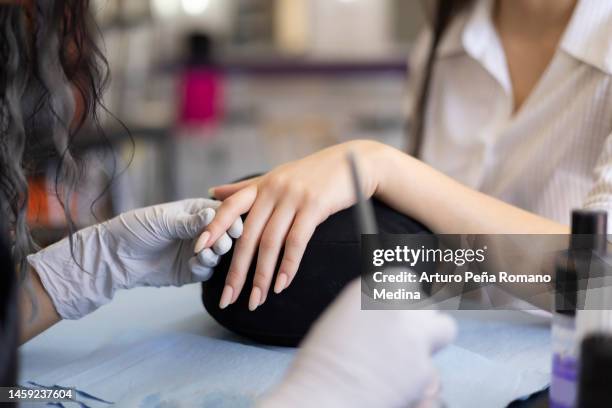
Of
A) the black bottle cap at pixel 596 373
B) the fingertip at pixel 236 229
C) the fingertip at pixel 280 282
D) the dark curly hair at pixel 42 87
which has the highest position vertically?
the dark curly hair at pixel 42 87

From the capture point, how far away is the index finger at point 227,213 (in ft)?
2.14

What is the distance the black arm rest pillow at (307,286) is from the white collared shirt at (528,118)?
31 cm

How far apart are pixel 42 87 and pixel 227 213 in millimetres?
→ 211

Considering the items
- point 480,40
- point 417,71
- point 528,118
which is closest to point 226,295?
point 528,118

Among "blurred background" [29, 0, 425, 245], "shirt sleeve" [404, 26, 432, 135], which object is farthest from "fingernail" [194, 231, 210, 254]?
"blurred background" [29, 0, 425, 245]

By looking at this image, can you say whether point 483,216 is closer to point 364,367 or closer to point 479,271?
point 479,271

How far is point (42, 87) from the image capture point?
2.15 ft

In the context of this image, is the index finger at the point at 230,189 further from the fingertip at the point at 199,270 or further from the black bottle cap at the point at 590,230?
the black bottle cap at the point at 590,230

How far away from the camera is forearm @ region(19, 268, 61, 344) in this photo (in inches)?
27.8

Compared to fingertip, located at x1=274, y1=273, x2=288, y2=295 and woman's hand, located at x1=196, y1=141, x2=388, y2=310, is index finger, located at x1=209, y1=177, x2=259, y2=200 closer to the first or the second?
woman's hand, located at x1=196, y1=141, x2=388, y2=310

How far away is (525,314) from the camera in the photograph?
0.83 metres

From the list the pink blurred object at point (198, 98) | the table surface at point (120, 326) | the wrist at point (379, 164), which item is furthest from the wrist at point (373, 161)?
the pink blurred object at point (198, 98)

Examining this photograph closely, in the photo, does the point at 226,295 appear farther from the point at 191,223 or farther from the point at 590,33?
the point at 590,33

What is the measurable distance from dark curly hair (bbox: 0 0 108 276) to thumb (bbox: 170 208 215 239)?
0.10 meters
